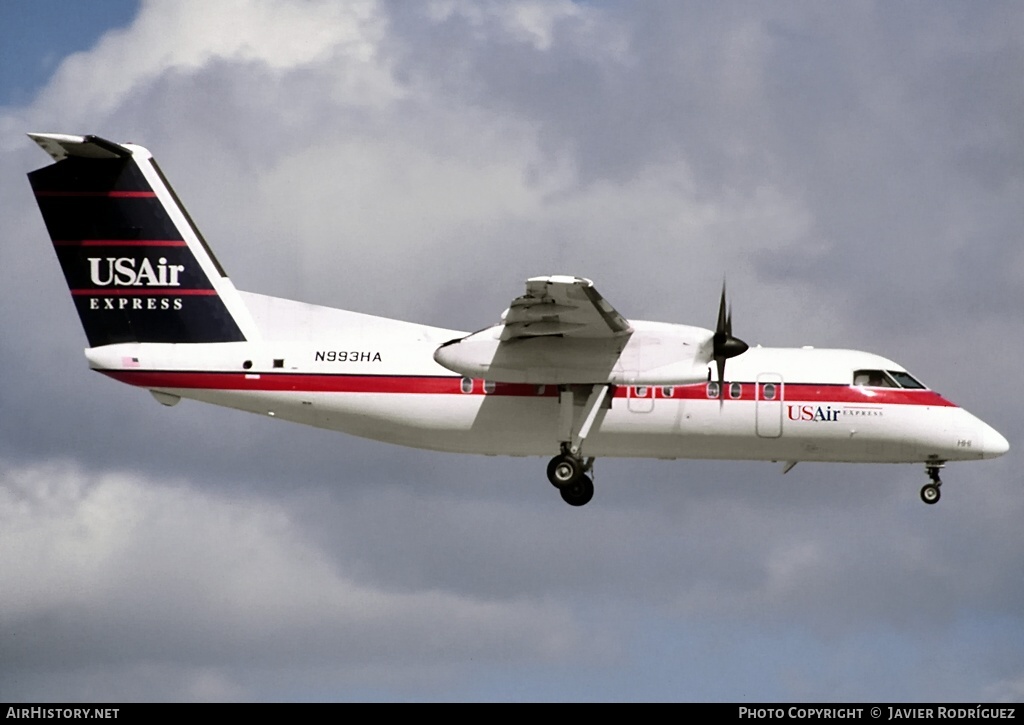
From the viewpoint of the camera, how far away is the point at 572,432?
101ft

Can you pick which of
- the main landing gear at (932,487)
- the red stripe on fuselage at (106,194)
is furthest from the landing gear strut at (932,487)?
the red stripe on fuselage at (106,194)

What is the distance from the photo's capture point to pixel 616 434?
3086 cm

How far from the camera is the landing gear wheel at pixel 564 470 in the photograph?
100ft

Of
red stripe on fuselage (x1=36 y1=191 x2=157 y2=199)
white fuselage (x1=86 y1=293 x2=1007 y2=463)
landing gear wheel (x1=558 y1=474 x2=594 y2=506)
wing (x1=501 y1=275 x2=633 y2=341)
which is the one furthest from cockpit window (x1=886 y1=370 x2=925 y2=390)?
red stripe on fuselage (x1=36 y1=191 x2=157 y2=199)

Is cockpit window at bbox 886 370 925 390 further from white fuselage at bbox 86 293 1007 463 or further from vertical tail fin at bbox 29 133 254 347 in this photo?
vertical tail fin at bbox 29 133 254 347

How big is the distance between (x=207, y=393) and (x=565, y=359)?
7279 millimetres

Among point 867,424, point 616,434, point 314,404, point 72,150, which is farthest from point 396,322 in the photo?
point 867,424

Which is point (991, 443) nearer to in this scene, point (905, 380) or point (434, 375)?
point (905, 380)

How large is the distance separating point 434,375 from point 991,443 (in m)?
11.4

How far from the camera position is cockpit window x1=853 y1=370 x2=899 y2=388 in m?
31.3

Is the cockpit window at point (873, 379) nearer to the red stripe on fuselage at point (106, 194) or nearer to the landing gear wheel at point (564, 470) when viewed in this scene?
Result: the landing gear wheel at point (564, 470)

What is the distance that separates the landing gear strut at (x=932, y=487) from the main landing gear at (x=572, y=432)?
7.04 meters
